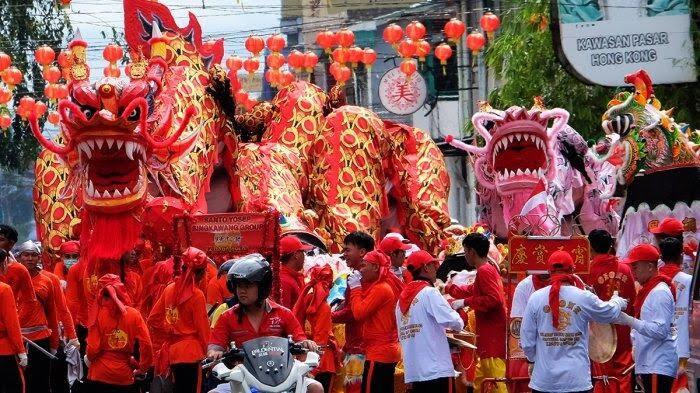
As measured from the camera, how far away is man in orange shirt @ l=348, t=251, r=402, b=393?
1315 cm

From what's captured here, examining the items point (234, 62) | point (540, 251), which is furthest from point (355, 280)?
point (234, 62)

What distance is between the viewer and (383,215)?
68.1 feet

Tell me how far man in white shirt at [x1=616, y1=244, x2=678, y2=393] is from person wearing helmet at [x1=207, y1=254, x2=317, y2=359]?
9.72ft

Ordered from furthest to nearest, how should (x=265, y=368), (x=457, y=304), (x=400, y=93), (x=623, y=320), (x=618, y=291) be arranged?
(x=400, y=93) < (x=618, y=291) < (x=457, y=304) < (x=623, y=320) < (x=265, y=368)

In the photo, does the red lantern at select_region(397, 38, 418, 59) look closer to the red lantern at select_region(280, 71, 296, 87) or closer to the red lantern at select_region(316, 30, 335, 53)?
the red lantern at select_region(316, 30, 335, 53)

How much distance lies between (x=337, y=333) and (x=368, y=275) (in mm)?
1981

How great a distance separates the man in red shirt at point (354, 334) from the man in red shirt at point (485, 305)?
73cm

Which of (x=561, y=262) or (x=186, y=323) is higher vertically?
(x=561, y=262)

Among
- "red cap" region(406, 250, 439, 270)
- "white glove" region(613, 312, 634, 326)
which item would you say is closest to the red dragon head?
"red cap" region(406, 250, 439, 270)

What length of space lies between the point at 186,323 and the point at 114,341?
56 cm

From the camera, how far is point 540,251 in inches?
537

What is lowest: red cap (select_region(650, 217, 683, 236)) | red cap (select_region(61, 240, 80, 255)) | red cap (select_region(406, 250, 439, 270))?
red cap (select_region(406, 250, 439, 270))

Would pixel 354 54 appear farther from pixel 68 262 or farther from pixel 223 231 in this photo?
pixel 223 231

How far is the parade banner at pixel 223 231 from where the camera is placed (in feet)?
47.2
